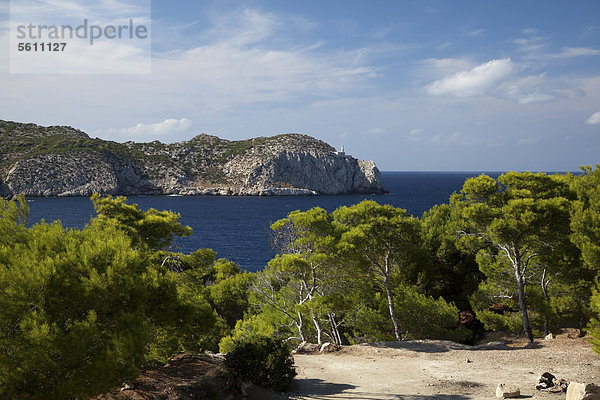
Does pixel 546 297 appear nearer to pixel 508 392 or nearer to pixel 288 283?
pixel 508 392

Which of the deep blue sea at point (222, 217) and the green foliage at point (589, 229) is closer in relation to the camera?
the green foliage at point (589, 229)

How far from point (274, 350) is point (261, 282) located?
10.3m

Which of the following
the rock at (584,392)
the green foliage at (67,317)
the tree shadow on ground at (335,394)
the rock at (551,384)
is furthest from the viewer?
the tree shadow on ground at (335,394)

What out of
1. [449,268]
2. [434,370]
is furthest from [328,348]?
[449,268]

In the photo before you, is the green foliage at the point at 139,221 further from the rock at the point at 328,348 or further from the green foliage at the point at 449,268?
the green foliage at the point at 449,268

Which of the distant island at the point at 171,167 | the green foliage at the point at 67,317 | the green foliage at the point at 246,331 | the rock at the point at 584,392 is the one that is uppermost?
the distant island at the point at 171,167

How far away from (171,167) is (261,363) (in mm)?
160009

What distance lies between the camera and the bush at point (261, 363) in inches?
538

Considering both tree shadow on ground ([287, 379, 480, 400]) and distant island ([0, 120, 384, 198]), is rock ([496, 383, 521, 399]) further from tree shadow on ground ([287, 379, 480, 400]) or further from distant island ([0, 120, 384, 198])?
distant island ([0, 120, 384, 198])

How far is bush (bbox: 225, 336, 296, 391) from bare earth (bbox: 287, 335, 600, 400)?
2.22 ft

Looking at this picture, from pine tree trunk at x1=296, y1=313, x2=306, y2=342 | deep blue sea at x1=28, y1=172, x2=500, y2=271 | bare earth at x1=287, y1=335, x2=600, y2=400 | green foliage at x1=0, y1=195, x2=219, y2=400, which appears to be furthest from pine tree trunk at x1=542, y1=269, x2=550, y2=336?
deep blue sea at x1=28, y1=172, x2=500, y2=271

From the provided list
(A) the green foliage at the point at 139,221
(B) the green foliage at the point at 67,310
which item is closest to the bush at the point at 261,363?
(B) the green foliage at the point at 67,310

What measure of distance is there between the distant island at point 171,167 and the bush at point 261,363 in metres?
140

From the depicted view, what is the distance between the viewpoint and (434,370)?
1689 centimetres
